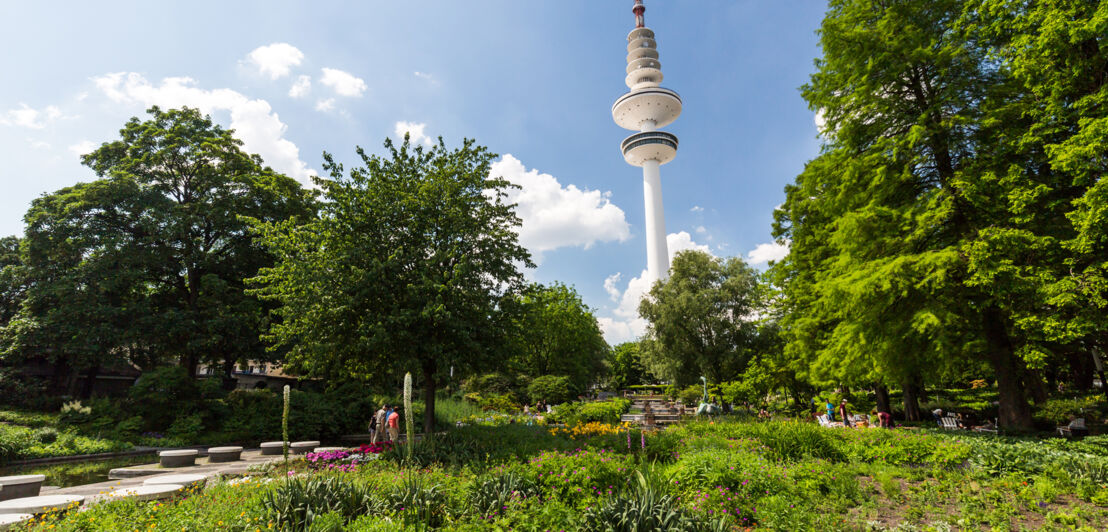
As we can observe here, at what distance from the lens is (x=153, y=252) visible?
23.0 meters

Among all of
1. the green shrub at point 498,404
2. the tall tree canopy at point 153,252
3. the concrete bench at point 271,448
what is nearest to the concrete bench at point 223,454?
the concrete bench at point 271,448

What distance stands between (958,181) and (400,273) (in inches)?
562

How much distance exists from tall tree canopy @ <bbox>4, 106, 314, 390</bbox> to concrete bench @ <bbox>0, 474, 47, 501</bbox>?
43.7ft

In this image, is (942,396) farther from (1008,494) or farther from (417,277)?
(417,277)

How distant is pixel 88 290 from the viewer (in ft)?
70.8

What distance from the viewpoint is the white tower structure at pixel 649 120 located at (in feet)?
270

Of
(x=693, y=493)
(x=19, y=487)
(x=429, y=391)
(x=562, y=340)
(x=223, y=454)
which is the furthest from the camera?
(x=562, y=340)

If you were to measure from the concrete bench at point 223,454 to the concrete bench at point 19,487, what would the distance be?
4.98 meters

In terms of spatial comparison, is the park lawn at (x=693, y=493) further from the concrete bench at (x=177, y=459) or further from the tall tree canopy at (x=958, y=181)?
the concrete bench at (x=177, y=459)

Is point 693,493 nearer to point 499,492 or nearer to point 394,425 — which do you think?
point 499,492

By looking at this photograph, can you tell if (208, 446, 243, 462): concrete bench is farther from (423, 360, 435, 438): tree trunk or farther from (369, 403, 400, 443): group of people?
A: (423, 360, 435, 438): tree trunk

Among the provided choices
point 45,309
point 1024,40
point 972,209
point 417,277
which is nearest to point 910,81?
point 1024,40

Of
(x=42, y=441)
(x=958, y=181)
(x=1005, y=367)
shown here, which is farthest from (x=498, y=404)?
(x=958, y=181)

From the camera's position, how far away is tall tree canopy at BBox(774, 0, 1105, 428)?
33.1ft
